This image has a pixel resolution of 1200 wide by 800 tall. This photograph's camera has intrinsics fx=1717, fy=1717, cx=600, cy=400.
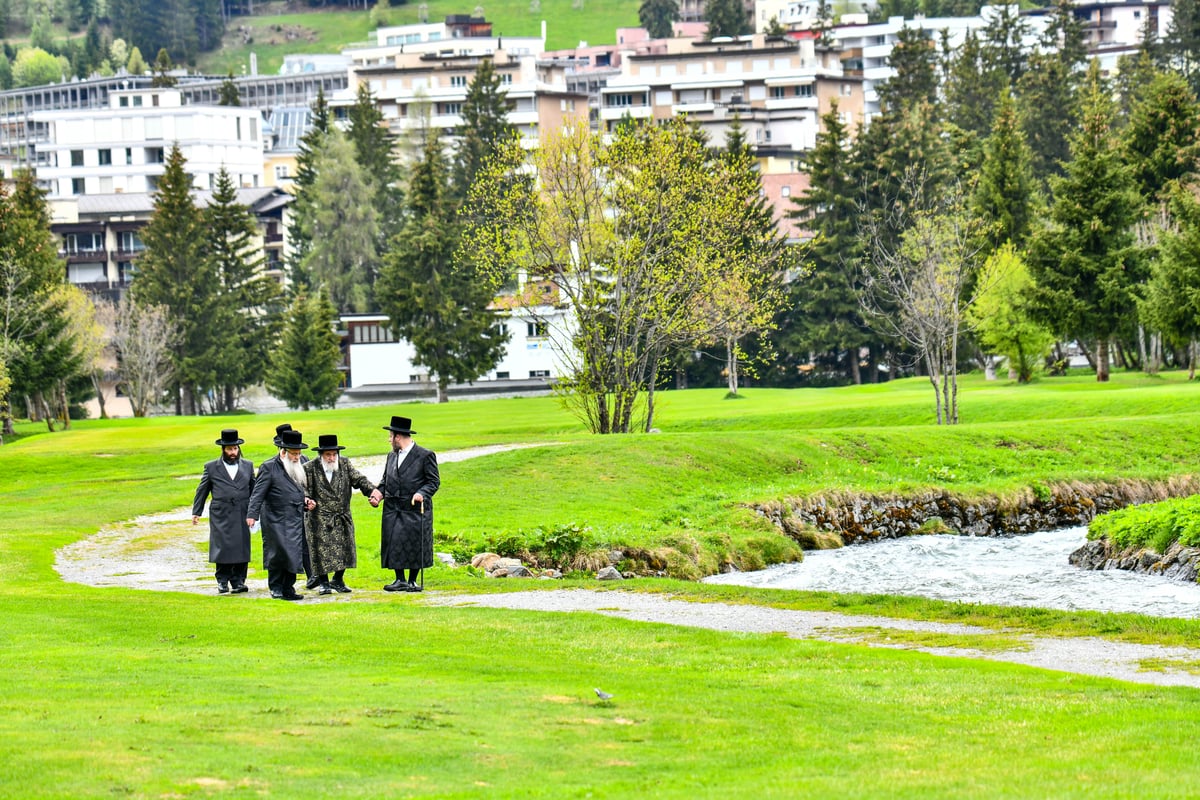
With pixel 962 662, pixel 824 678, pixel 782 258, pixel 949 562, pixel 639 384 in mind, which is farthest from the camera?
pixel 782 258

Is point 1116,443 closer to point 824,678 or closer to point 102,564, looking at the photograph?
point 102,564

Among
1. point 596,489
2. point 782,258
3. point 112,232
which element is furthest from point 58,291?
point 112,232

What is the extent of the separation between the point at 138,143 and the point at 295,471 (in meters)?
159

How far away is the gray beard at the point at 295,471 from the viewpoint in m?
23.5

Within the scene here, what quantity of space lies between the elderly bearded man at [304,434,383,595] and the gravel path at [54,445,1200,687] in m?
0.52

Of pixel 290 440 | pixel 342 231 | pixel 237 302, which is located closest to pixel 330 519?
pixel 290 440

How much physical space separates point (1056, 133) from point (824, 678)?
113m

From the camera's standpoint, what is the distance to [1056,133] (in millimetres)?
123062

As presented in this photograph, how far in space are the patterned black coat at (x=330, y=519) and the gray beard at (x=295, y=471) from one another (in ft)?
0.25

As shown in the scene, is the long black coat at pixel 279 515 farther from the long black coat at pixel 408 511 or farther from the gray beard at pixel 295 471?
the long black coat at pixel 408 511

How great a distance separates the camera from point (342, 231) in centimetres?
12319

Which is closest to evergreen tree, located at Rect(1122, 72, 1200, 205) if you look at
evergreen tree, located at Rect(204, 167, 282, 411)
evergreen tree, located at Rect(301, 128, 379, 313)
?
evergreen tree, located at Rect(204, 167, 282, 411)

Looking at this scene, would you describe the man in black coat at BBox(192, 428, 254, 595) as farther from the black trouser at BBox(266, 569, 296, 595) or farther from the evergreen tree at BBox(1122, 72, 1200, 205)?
the evergreen tree at BBox(1122, 72, 1200, 205)

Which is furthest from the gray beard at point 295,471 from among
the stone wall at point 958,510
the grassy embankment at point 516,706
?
the stone wall at point 958,510
